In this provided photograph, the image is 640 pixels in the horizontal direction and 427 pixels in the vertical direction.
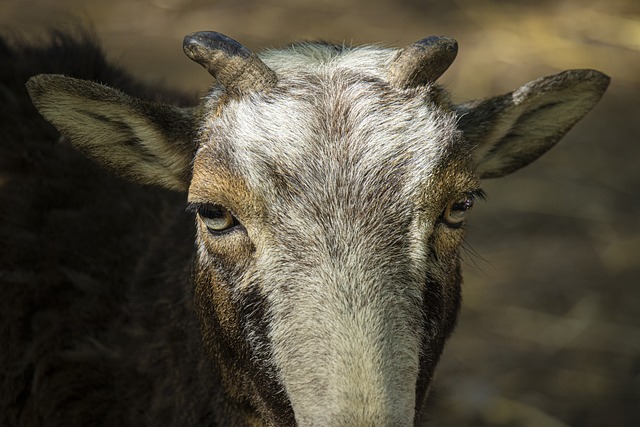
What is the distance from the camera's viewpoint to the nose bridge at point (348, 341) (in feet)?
10.7

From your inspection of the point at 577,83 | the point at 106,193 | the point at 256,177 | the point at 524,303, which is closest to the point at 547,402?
the point at 524,303

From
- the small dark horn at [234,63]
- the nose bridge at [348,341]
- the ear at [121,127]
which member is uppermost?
the small dark horn at [234,63]

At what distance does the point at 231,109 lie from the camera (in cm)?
407

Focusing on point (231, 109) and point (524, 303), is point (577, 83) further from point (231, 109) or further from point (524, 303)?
point (524, 303)

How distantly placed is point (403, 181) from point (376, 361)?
0.86m

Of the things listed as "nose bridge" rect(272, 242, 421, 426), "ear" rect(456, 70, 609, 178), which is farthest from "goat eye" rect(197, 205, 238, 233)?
"ear" rect(456, 70, 609, 178)

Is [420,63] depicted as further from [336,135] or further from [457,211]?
[457,211]

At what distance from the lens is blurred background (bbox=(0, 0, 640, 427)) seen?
767cm

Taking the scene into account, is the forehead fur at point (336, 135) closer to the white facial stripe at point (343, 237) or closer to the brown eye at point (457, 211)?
the white facial stripe at point (343, 237)

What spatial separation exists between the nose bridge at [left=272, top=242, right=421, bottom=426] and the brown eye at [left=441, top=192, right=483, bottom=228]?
44 cm

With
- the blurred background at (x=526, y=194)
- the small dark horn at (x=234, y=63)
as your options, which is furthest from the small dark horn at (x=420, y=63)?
the blurred background at (x=526, y=194)

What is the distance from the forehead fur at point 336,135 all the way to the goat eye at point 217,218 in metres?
0.20

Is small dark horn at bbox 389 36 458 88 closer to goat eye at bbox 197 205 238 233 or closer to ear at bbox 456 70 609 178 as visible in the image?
ear at bbox 456 70 609 178

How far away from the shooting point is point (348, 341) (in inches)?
133
